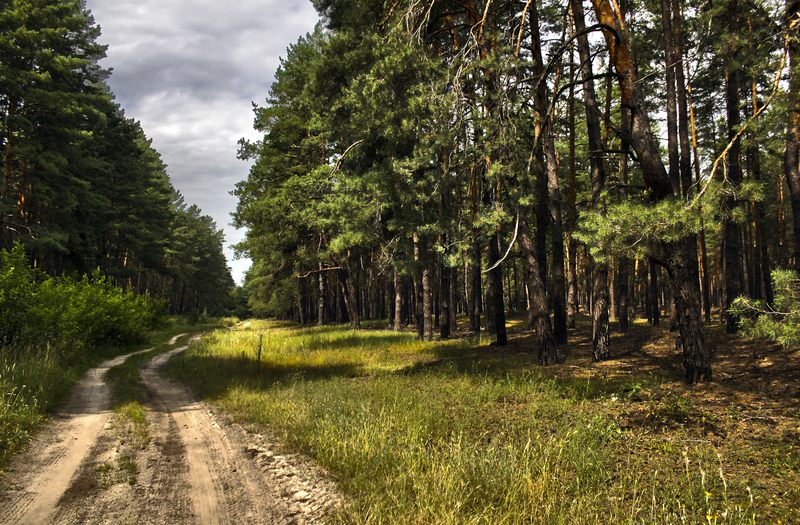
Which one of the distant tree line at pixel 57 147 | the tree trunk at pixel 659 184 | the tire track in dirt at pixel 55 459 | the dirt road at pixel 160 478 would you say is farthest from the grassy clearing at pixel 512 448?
the distant tree line at pixel 57 147

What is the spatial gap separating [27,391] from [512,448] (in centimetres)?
897

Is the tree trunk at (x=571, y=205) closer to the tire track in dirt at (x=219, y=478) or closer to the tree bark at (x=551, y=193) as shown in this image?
the tree bark at (x=551, y=193)

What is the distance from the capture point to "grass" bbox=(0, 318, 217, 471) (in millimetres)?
6044

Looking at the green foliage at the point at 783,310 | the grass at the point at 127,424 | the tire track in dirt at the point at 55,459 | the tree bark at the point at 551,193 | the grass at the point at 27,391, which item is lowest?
the grass at the point at 127,424

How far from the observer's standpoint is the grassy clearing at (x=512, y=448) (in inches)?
155

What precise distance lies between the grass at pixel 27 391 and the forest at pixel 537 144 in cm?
849

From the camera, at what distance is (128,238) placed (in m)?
33.9

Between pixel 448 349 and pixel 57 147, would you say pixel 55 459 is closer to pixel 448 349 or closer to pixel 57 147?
pixel 448 349

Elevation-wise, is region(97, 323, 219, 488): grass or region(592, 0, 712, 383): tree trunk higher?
region(592, 0, 712, 383): tree trunk

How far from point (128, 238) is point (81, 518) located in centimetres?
3546

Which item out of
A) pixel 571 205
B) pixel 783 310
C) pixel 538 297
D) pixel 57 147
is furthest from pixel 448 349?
pixel 57 147

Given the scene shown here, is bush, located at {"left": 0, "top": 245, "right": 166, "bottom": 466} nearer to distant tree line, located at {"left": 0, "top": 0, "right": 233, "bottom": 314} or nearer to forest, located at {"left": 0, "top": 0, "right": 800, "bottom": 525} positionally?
forest, located at {"left": 0, "top": 0, "right": 800, "bottom": 525}

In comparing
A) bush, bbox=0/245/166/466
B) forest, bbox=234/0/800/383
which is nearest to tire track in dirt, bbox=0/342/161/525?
bush, bbox=0/245/166/466

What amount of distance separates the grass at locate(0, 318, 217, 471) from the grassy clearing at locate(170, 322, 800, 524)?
115 inches
